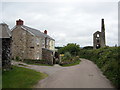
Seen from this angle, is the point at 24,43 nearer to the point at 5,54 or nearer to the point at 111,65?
the point at 5,54

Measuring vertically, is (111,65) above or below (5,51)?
below

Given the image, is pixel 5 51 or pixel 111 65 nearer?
pixel 111 65

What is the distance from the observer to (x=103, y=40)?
57.2 meters

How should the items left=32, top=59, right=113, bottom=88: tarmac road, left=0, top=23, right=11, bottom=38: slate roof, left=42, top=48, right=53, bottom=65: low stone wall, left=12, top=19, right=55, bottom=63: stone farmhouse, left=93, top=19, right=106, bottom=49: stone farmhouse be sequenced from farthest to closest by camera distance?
left=93, top=19, right=106, bottom=49: stone farmhouse → left=42, top=48, right=53, bottom=65: low stone wall → left=12, top=19, right=55, bottom=63: stone farmhouse → left=0, top=23, right=11, bottom=38: slate roof → left=32, top=59, right=113, bottom=88: tarmac road

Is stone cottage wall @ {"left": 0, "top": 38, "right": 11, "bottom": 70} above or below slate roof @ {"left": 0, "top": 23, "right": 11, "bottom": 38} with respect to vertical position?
below

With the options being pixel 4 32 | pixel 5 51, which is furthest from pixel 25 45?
pixel 5 51

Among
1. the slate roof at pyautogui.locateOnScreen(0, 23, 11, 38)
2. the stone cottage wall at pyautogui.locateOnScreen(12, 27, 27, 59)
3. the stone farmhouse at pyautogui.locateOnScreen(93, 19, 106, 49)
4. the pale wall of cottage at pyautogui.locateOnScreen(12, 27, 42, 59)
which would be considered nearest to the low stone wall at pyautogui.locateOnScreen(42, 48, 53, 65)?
the pale wall of cottage at pyautogui.locateOnScreen(12, 27, 42, 59)

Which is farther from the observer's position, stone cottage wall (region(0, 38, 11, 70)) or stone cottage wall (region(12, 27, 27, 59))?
stone cottage wall (region(12, 27, 27, 59))

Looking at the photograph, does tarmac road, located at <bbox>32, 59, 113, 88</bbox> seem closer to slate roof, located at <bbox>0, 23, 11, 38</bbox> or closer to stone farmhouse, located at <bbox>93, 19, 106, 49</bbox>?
slate roof, located at <bbox>0, 23, 11, 38</bbox>

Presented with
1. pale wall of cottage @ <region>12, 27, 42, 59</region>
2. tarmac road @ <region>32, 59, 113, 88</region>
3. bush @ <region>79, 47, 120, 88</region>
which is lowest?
tarmac road @ <region>32, 59, 113, 88</region>

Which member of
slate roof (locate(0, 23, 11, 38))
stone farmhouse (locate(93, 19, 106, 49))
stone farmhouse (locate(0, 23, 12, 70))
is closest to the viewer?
stone farmhouse (locate(0, 23, 12, 70))

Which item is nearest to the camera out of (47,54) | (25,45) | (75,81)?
(75,81)

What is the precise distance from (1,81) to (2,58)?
535cm

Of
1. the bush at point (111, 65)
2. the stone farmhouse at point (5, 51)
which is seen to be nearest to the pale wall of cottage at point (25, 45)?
the stone farmhouse at point (5, 51)
